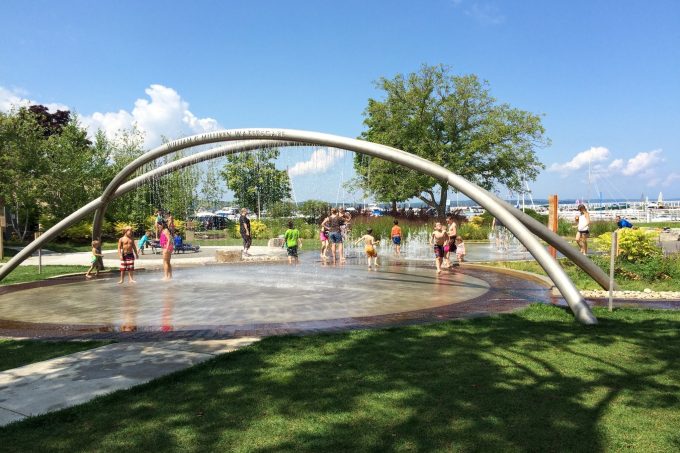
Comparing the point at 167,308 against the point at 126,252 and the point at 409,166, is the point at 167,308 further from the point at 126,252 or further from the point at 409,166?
the point at 409,166

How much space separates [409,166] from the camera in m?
11.5

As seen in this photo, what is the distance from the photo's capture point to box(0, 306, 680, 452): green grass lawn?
13.7 feet

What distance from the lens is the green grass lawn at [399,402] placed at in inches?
165

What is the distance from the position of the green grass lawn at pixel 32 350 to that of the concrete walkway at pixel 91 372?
25 cm

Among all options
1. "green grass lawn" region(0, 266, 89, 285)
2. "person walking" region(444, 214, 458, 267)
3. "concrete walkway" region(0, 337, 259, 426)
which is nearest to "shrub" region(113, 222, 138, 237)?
"green grass lawn" region(0, 266, 89, 285)

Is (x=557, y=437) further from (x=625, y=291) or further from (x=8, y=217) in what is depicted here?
(x=8, y=217)

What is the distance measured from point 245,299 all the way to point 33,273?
10766mm

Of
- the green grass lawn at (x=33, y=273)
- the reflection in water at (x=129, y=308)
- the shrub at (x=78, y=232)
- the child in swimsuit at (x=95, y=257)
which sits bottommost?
the reflection in water at (x=129, y=308)

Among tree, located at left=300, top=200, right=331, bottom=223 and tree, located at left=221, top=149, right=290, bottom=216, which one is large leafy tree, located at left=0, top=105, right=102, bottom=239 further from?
tree, located at left=221, top=149, right=290, bottom=216

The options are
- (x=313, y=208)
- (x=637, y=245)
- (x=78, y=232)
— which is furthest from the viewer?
(x=313, y=208)

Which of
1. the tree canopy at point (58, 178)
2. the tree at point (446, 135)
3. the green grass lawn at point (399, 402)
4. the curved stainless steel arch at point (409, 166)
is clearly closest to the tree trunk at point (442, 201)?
the tree at point (446, 135)

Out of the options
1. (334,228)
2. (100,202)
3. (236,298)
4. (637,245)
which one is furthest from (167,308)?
(637,245)

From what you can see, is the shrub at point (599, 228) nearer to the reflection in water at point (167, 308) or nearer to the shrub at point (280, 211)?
the shrub at point (280, 211)

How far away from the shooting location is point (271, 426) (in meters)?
4.46
